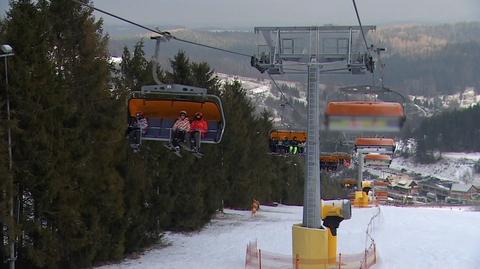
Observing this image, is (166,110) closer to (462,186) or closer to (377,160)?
(377,160)

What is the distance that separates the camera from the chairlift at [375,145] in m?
27.3

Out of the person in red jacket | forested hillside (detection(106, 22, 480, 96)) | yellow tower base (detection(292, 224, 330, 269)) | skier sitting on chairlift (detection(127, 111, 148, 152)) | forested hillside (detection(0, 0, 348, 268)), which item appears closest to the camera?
the person in red jacket

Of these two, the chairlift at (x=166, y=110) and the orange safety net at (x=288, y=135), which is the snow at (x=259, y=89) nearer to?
the orange safety net at (x=288, y=135)

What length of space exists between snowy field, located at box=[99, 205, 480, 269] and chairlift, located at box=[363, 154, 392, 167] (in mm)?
12929

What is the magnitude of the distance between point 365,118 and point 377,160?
3512 centimetres

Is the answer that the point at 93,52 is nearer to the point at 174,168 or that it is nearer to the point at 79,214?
the point at 79,214

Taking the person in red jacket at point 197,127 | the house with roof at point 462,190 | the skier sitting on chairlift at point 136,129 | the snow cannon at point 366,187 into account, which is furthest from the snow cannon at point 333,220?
the house with roof at point 462,190

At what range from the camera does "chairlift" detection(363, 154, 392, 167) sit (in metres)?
43.6

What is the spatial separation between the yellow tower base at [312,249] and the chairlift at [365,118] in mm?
3682

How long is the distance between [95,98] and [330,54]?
6.98 meters

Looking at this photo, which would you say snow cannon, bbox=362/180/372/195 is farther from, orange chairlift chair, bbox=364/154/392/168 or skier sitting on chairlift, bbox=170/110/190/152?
skier sitting on chairlift, bbox=170/110/190/152

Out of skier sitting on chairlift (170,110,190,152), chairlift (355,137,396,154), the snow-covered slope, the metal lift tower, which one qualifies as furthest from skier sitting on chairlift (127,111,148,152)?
the snow-covered slope

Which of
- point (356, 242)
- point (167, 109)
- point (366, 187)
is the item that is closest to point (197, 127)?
point (167, 109)

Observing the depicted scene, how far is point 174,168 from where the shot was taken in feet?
74.1
